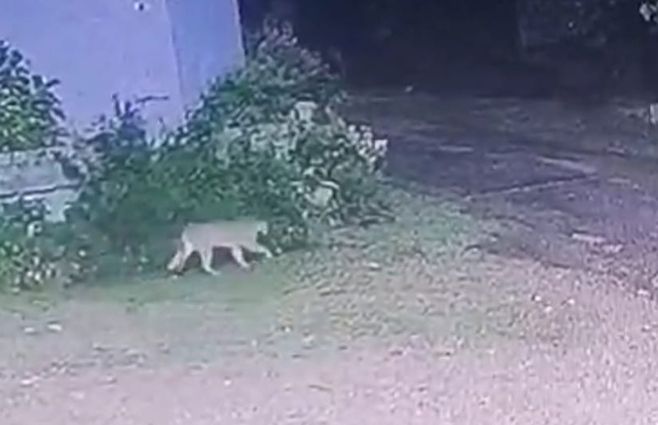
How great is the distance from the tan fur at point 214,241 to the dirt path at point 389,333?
152 millimetres

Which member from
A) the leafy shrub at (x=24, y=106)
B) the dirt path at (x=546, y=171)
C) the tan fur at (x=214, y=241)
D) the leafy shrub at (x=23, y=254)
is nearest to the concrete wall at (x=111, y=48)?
the leafy shrub at (x=24, y=106)

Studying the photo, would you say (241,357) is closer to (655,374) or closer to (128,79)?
(655,374)

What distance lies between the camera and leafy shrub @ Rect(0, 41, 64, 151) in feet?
30.3

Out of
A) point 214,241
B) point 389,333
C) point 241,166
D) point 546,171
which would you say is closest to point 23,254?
point 214,241

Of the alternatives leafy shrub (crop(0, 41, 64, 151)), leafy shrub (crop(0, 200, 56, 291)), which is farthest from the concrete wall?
leafy shrub (crop(0, 200, 56, 291))

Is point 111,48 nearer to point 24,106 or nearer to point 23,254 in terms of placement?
point 24,106

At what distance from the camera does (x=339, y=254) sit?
876 centimetres

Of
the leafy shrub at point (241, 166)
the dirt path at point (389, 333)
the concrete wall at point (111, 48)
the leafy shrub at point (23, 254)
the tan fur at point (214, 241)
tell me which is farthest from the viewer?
the concrete wall at point (111, 48)

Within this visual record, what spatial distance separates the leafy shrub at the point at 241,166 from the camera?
8.73m

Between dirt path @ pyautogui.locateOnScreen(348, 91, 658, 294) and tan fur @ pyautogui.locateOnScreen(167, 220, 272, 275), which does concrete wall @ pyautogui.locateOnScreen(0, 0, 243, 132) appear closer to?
tan fur @ pyautogui.locateOnScreen(167, 220, 272, 275)

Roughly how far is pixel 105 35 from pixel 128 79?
0.29 m

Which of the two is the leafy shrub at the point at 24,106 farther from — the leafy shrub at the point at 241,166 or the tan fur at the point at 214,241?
the tan fur at the point at 214,241

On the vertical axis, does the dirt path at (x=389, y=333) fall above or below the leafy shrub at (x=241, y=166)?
below

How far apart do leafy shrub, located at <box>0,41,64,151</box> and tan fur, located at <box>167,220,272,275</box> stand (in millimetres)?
1237
